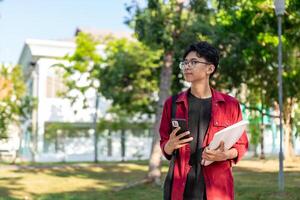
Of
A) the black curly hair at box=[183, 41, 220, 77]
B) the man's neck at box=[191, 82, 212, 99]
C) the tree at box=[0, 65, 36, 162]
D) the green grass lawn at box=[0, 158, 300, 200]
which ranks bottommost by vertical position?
the green grass lawn at box=[0, 158, 300, 200]

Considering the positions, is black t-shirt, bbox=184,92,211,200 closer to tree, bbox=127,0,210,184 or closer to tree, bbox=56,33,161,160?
tree, bbox=127,0,210,184

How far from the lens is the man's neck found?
3.01 meters

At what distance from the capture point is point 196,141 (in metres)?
2.94

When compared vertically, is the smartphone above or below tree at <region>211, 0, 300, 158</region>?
below

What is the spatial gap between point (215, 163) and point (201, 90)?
0.48 meters

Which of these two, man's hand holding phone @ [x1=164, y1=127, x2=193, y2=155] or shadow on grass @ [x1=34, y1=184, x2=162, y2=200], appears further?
shadow on grass @ [x1=34, y1=184, x2=162, y2=200]

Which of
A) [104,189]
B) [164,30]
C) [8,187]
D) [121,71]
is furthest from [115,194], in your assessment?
[121,71]

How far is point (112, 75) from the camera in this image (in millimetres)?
20562

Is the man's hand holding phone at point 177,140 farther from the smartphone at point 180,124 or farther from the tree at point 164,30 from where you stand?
Answer: the tree at point 164,30

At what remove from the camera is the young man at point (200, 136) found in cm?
288

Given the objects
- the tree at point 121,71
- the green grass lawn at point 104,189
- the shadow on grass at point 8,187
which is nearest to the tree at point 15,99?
the tree at point 121,71

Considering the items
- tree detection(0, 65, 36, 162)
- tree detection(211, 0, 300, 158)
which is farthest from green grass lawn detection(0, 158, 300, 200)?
tree detection(0, 65, 36, 162)

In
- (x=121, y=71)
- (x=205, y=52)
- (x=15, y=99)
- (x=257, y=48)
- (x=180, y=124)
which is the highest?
(x=121, y=71)

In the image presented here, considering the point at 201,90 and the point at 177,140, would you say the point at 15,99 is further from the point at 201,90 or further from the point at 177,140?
the point at 177,140
